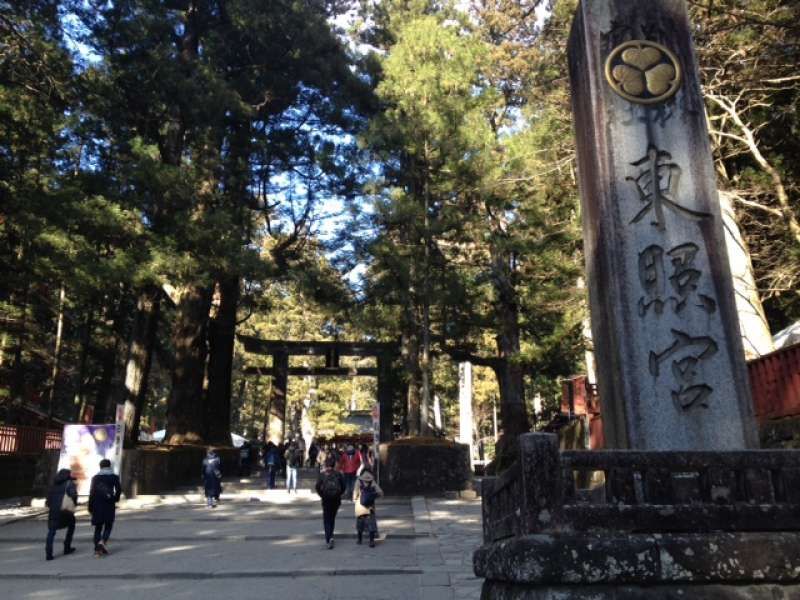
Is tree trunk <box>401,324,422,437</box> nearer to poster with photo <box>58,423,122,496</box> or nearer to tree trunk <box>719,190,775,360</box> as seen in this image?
poster with photo <box>58,423,122,496</box>

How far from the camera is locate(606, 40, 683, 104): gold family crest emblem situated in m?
6.23

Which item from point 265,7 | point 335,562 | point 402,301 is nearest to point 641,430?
point 335,562

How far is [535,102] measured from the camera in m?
17.2

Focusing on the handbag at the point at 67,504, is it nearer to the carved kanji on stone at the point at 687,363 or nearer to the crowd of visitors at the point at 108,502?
the crowd of visitors at the point at 108,502

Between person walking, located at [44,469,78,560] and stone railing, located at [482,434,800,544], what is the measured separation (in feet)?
25.4

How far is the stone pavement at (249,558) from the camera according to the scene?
7.17m

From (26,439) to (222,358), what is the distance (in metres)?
7.34

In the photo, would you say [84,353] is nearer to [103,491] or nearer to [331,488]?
[103,491]

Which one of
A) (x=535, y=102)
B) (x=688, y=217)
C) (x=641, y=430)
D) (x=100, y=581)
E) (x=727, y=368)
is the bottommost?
(x=100, y=581)

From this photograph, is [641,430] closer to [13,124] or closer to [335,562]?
[335,562]

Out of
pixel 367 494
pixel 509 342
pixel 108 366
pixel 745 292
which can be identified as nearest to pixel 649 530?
pixel 367 494

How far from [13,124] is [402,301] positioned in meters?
10.3

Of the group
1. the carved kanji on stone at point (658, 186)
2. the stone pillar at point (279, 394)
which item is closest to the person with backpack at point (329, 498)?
the carved kanji on stone at point (658, 186)

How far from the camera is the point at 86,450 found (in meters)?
13.6
